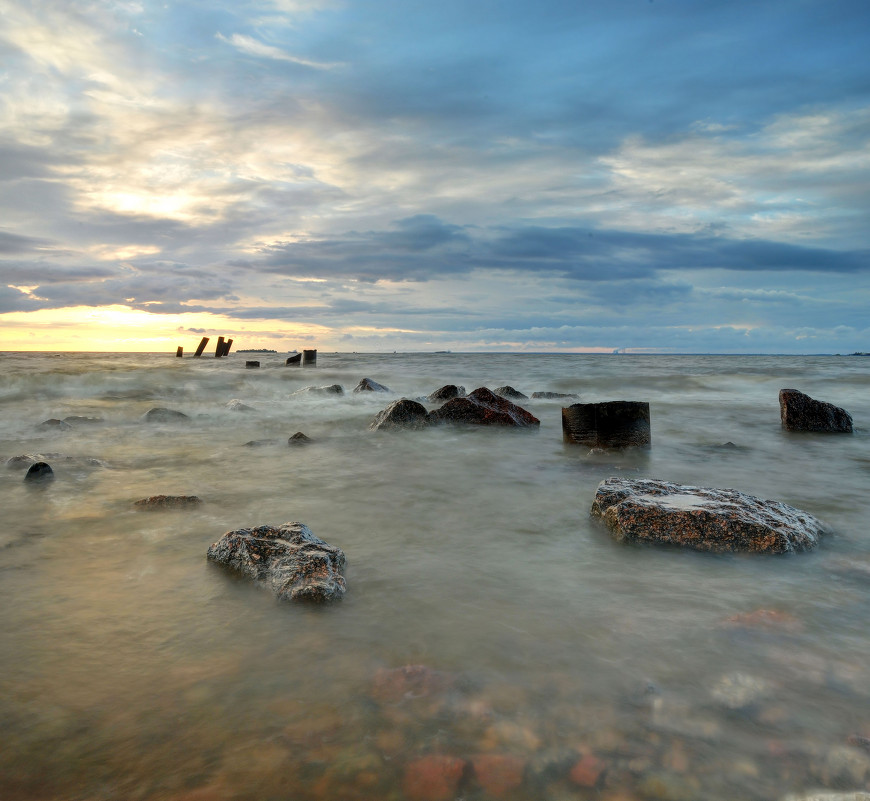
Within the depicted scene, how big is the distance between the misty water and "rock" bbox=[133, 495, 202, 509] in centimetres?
12

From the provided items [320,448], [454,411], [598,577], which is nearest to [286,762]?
[598,577]

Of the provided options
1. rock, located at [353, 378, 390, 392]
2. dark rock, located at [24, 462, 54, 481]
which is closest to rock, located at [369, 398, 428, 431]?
dark rock, located at [24, 462, 54, 481]

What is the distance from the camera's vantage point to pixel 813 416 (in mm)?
8828

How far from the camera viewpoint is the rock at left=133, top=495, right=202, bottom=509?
15.0 feet

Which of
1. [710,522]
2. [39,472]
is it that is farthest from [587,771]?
[39,472]

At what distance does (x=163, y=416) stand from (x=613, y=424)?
7406 mm

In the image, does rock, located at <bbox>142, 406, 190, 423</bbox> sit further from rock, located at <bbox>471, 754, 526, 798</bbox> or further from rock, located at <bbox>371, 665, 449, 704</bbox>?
rock, located at <bbox>471, 754, 526, 798</bbox>

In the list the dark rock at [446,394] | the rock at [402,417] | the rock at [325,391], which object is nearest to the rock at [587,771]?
the rock at [402,417]

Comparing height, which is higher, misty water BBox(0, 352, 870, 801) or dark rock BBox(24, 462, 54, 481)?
dark rock BBox(24, 462, 54, 481)

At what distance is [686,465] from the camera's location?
6.62 metres

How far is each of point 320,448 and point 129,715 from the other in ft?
17.9

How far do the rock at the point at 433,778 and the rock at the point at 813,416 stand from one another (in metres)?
8.78

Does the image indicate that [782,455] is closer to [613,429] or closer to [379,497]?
[613,429]

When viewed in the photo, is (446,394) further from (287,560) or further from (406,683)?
(406,683)
